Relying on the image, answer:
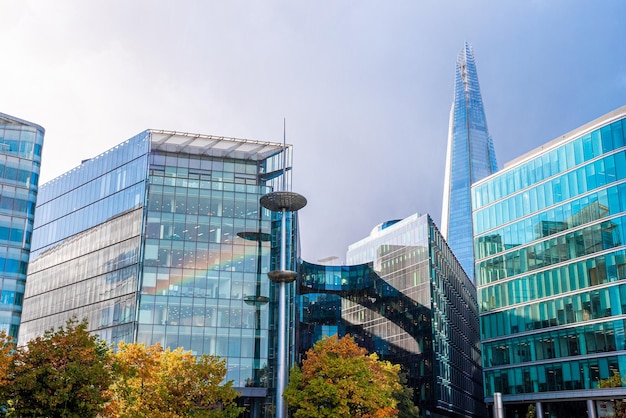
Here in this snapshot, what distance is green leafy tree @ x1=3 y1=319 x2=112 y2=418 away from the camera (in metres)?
40.1

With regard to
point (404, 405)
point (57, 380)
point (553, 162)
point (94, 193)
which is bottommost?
point (57, 380)

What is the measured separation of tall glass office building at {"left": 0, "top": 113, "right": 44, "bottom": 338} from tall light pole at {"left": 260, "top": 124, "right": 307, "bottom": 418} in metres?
23.1

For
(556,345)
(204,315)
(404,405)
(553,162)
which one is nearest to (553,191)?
(553,162)

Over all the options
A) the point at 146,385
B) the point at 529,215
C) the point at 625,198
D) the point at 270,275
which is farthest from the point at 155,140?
the point at 625,198

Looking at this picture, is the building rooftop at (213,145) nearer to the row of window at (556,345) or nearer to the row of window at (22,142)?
the row of window at (22,142)

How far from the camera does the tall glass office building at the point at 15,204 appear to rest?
68750mm

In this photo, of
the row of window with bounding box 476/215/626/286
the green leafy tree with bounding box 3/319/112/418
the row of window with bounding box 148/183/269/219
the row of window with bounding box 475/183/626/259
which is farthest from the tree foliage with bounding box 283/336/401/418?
the row of window with bounding box 475/183/626/259

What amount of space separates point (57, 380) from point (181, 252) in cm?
3825

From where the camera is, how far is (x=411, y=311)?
102125 millimetres

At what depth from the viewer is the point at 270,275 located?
71938 millimetres

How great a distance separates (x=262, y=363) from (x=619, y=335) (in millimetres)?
36035

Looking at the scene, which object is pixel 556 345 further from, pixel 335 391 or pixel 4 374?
pixel 4 374

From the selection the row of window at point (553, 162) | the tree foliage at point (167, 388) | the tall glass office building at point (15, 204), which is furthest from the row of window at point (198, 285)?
the row of window at point (553, 162)

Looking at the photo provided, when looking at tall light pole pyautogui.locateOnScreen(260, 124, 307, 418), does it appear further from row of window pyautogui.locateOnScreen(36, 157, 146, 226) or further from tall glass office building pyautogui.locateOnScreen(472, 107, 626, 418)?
tall glass office building pyautogui.locateOnScreen(472, 107, 626, 418)
